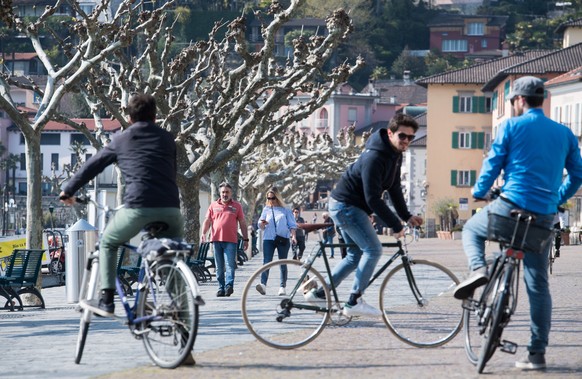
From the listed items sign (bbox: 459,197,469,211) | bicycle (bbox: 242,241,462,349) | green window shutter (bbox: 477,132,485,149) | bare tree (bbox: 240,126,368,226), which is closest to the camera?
bicycle (bbox: 242,241,462,349)

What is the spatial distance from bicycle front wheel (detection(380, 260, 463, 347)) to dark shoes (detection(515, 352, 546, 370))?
4.53ft

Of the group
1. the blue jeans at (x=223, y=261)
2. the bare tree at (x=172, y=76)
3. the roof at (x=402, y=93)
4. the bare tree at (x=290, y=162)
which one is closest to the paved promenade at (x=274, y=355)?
the blue jeans at (x=223, y=261)

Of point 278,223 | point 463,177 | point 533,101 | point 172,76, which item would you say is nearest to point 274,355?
point 533,101

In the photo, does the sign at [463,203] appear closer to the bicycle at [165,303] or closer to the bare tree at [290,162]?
the bare tree at [290,162]

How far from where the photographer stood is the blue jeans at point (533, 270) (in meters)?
9.89

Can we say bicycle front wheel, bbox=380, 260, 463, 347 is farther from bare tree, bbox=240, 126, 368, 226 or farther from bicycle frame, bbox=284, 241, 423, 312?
bare tree, bbox=240, 126, 368, 226

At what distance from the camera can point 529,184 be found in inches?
387

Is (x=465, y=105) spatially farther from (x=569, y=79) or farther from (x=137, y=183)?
(x=137, y=183)

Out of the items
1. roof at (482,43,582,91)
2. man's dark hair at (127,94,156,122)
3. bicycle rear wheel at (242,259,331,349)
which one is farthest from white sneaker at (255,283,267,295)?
roof at (482,43,582,91)

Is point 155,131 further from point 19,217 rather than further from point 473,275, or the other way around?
point 19,217

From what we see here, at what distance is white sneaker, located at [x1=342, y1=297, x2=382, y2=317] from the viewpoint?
11586 millimetres

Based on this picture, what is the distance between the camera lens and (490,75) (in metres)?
111

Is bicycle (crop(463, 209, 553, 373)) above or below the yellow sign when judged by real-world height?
above

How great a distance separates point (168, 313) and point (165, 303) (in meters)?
0.08
